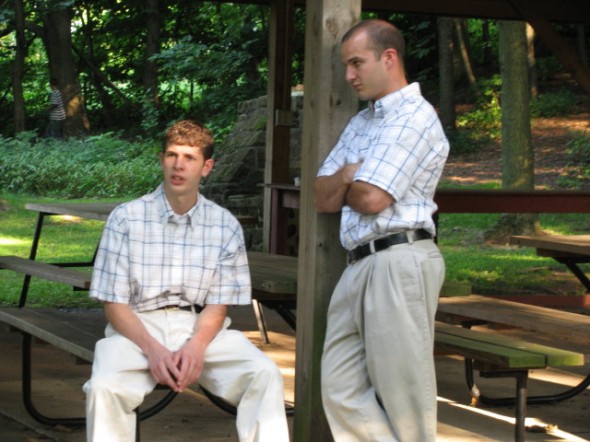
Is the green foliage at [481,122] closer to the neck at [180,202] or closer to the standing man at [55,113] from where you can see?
the standing man at [55,113]

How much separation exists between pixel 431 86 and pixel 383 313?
21220 millimetres

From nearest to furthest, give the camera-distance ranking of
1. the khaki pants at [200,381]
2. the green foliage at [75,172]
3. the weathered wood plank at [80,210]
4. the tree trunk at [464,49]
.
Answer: the khaki pants at [200,381]
the weathered wood plank at [80,210]
the green foliage at [75,172]
the tree trunk at [464,49]

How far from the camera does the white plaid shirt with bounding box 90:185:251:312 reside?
405 cm

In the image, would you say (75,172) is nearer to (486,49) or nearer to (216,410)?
(486,49)

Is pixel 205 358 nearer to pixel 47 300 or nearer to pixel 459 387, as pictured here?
pixel 459 387

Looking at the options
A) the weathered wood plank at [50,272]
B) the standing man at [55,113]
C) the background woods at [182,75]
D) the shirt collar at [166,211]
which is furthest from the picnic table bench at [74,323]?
the standing man at [55,113]

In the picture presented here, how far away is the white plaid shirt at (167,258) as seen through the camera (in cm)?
405

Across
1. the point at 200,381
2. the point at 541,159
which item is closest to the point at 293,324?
the point at 200,381

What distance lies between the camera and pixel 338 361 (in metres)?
4.12

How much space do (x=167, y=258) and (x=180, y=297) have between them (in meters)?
0.16

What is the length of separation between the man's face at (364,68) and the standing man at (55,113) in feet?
64.3

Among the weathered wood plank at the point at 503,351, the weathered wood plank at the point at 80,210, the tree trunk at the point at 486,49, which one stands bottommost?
the weathered wood plank at the point at 503,351

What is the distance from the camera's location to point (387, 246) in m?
3.95

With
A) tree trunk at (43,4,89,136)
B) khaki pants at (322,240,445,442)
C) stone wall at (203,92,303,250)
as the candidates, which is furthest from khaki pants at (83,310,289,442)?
tree trunk at (43,4,89,136)
